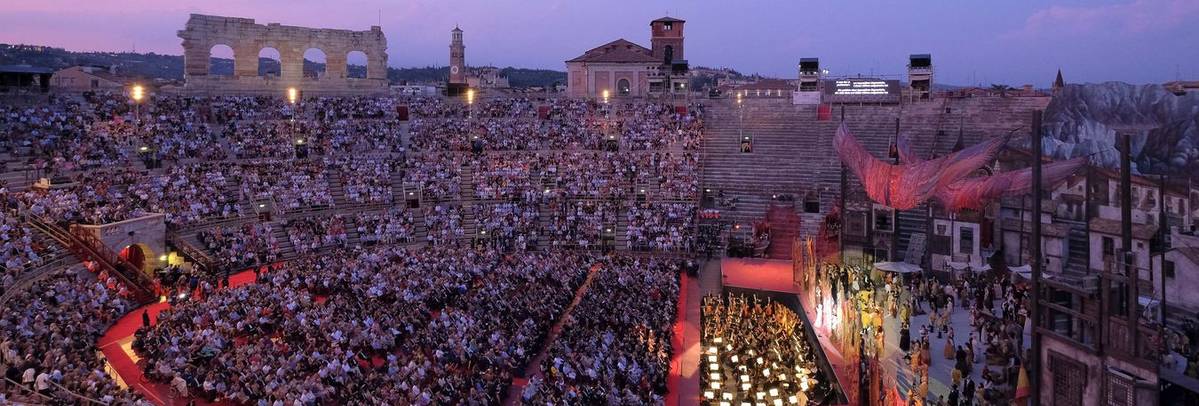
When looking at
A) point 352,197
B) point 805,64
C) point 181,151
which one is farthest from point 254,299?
point 805,64

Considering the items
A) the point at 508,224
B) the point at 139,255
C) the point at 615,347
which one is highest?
the point at 508,224

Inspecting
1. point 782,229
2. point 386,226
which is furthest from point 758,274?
point 386,226

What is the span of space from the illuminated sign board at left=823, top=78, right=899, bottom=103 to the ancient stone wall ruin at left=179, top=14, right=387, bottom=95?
2655 cm

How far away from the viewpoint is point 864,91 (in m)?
45.1

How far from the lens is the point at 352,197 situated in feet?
120

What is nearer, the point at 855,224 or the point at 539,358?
the point at 539,358

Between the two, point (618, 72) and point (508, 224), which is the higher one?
point (618, 72)

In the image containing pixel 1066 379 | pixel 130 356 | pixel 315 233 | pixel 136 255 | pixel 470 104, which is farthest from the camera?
pixel 470 104

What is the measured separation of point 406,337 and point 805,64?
32.5 m

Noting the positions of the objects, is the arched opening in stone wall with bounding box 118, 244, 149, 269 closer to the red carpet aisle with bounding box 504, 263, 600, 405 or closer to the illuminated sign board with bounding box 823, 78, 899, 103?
the red carpet aisle with bounding box 504, 263, 600, 405

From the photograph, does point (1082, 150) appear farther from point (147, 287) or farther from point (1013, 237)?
point (147, 287)

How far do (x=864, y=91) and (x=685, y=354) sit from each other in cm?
2838

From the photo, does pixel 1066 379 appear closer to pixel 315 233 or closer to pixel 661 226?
pixel 661 226

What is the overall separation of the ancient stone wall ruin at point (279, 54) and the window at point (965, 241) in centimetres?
3445
